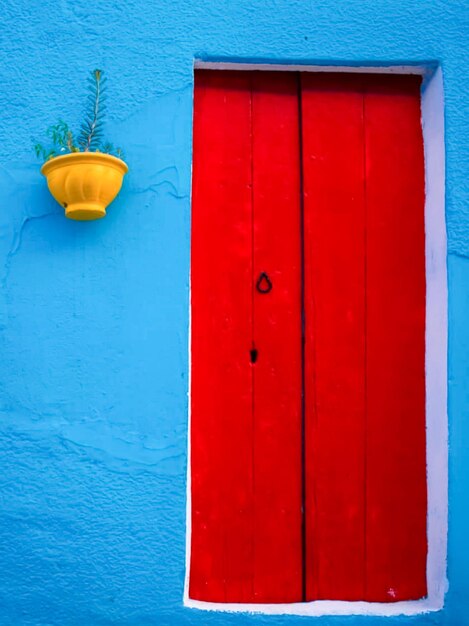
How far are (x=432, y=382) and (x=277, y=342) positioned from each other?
2.07 feet

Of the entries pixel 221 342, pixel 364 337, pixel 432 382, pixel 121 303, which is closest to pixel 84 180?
pixel 121 303

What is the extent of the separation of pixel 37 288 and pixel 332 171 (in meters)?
1.25

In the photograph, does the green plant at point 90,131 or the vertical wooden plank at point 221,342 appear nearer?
the green plant at point 90,131

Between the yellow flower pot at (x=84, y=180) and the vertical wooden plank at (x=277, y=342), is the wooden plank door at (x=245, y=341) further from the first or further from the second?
the yellow flower pot at (x=84, y=180)

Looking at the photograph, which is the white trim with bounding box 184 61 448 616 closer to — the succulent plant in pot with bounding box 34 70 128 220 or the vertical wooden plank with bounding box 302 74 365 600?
the vertical wooden plank with bounding box 302 74 365 600

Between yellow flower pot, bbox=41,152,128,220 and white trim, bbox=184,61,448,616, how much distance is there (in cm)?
64

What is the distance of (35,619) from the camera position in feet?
8.91

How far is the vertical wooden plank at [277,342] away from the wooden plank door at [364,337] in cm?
6

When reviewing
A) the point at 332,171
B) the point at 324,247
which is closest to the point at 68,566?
the point at 324,247

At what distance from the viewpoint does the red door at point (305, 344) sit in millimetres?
2941

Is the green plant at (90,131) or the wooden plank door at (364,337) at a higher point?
the green plant at (90,131)

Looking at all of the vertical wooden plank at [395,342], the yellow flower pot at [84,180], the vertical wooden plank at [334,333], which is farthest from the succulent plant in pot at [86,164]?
the vertical wooden plank at [395,342]

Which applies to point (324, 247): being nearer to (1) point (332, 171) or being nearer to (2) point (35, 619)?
(1) point (332, 171)

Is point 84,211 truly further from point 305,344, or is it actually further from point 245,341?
point 305,344
